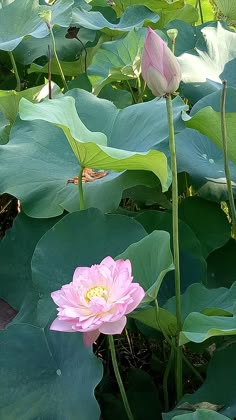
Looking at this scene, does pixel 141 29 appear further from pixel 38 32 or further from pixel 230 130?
pixel 230 130

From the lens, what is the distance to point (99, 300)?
0.72m

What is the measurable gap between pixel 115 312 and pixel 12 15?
118 centimetres

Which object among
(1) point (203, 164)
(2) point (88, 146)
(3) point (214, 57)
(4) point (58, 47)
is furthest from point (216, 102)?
(4) point (58, 47)


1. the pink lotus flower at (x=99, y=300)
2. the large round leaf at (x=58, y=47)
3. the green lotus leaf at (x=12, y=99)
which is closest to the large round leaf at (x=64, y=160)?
the green lotus leaf at (x=12, y=99)

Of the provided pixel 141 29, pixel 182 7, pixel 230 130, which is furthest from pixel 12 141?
pixel 182 7

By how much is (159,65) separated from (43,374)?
423 millimetres

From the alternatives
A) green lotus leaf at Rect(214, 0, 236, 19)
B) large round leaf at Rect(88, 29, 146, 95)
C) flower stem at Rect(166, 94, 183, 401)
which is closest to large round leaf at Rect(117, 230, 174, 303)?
flower stem at Rect(166, 94, 183, 401)

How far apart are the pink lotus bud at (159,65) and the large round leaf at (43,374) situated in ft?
1.09

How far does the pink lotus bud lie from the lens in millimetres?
776

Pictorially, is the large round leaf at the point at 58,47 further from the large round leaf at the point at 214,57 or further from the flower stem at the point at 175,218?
the flower stem at the point at 175,218

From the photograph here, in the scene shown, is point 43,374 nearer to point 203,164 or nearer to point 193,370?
point 193,370

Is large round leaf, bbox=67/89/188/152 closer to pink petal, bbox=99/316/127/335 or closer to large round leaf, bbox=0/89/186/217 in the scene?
large round leaf, bbox=0/89/186/217

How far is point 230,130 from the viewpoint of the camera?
42.6 inches

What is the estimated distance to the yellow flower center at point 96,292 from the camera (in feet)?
2.48
